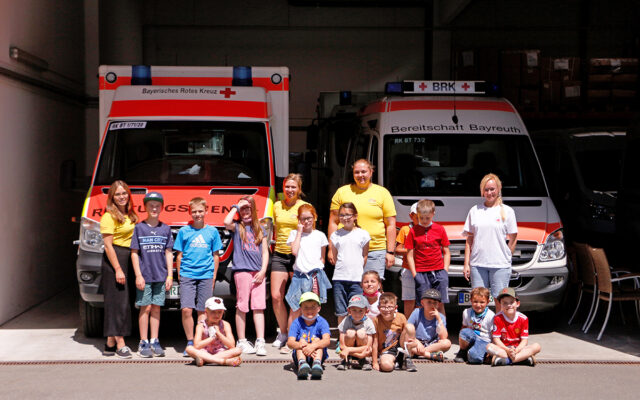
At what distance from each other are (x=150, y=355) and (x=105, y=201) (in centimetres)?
163

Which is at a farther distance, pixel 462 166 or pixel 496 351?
pixel 462 166

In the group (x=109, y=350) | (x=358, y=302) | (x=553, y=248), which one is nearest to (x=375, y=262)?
(x=358, y=302)

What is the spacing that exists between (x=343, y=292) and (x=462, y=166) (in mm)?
2512

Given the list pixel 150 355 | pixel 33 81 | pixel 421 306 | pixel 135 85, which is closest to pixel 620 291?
pixel 421 306

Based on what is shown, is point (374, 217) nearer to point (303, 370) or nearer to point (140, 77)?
point (303, 370)

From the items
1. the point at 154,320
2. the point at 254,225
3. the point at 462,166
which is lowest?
the point at 154,320

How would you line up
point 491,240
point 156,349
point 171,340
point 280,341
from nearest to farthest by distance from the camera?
point 156,349 < point 491,240 < point 280,341 < point 171,340

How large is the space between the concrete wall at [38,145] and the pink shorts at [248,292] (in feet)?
10.5

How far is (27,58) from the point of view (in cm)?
998

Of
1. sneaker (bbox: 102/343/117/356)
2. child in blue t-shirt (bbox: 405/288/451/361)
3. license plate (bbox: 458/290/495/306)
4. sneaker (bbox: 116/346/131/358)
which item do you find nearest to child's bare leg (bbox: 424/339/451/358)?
child in blue t-shirt (bbox: 405/288/451/361)

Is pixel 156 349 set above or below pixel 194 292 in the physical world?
below

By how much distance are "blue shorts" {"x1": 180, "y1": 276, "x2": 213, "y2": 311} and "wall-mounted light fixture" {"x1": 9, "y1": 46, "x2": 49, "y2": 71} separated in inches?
150

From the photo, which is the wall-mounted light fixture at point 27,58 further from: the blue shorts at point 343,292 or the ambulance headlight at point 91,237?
the blue shorts at point 343,292

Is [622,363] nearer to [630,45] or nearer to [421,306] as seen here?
[421,306]
